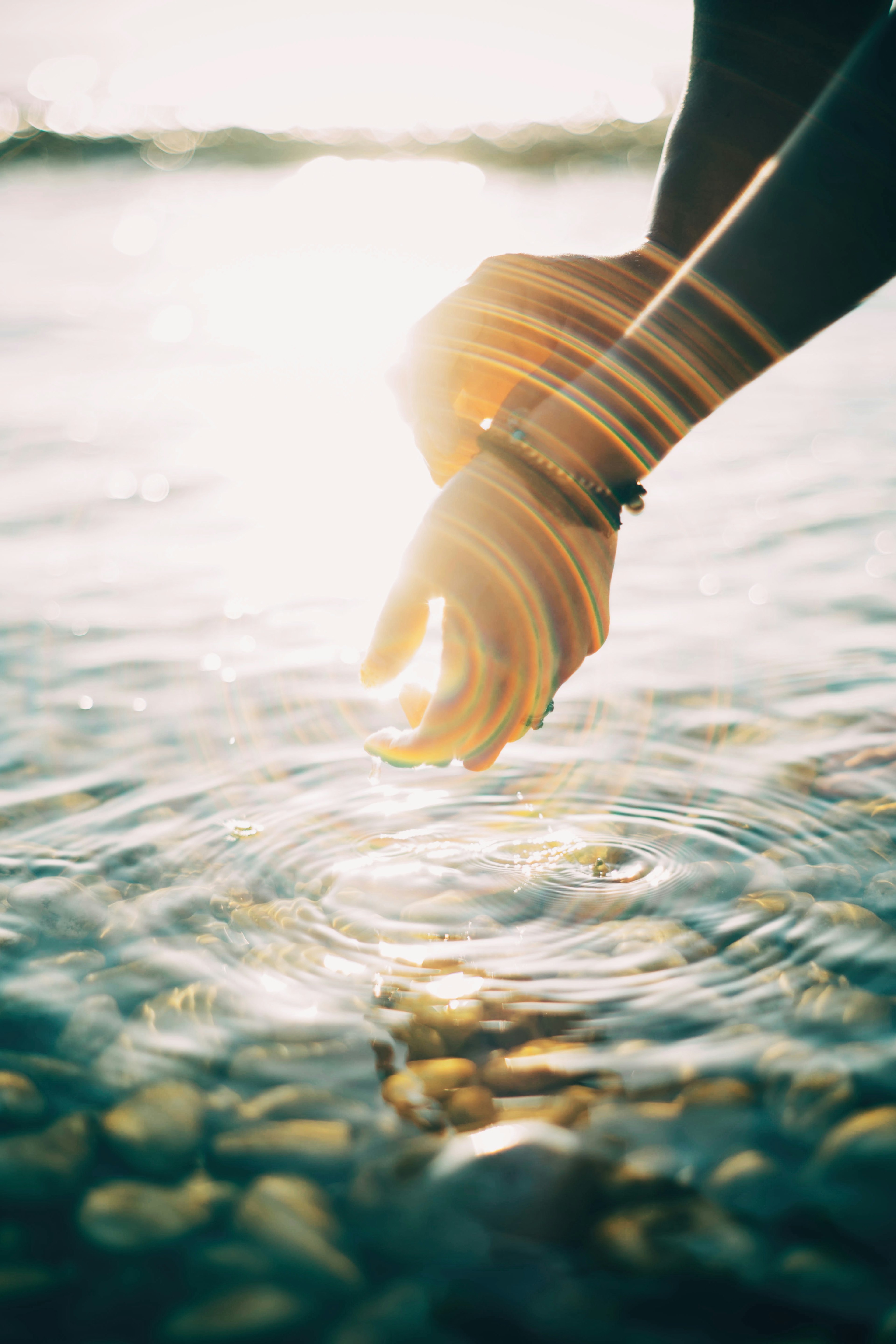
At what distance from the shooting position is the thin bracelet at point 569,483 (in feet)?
4.33

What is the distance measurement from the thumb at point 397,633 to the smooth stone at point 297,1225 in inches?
26.4

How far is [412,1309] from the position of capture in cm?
125

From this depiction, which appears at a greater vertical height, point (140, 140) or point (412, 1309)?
point (140, 140)

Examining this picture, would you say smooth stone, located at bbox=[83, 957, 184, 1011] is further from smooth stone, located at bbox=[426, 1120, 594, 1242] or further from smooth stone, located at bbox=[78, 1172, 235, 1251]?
smooth stone, located at bbox=[426, 1120, 594, 1242]

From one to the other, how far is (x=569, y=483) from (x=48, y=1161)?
3.74 ft

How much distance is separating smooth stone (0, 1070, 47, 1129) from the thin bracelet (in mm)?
1131

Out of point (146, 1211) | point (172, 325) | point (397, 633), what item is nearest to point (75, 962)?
point (146, 1211)

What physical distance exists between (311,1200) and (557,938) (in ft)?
2.36

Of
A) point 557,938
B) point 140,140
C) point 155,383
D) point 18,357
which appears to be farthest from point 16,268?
point 140,140

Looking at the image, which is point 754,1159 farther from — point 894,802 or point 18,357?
point 18,357

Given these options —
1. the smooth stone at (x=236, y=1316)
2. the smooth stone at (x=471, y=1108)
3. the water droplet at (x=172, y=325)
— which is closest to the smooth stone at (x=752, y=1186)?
the smooth stone at (x=471, y=1108)

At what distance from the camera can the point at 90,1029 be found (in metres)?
1.73

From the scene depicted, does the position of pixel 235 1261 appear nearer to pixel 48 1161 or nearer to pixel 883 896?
pixel 48 1161

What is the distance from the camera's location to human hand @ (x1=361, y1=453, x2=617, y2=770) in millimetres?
1300
